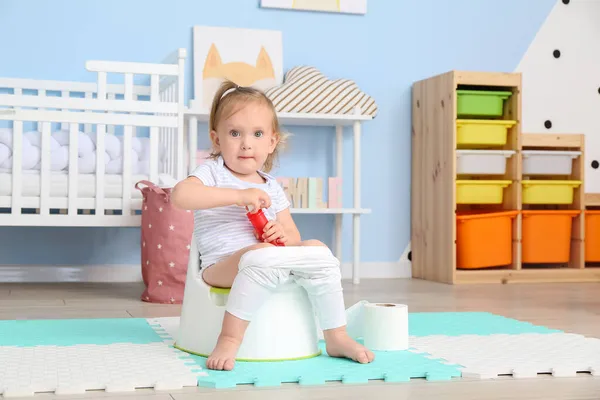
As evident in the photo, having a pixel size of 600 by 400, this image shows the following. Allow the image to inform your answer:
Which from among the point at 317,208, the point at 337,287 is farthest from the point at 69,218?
the point at 337,287

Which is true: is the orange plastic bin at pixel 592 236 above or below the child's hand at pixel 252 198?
below

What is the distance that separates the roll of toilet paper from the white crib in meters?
1.25

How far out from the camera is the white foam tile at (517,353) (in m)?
1.41

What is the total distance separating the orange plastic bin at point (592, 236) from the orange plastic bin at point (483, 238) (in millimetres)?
393

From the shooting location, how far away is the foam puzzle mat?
129 cm

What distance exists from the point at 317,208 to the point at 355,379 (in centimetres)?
186

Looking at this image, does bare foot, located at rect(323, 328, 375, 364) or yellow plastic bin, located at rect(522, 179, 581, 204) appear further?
yellow plastic bin, located at rect(522, 179, 581, 204)

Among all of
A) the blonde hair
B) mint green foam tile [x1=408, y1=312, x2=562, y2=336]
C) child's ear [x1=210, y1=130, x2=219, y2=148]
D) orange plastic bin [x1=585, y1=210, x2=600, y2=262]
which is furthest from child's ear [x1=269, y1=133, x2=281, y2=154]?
orange plastic bin [x1=585, y1=210, x2=600, y2=262]

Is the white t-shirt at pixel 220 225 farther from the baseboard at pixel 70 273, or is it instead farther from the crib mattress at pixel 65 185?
the baseboard at pixel 70 273

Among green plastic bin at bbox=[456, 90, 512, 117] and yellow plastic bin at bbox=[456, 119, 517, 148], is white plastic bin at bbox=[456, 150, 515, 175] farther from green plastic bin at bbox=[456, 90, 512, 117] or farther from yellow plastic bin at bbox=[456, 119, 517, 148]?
green plastic bin at bbox=[456, 90, 512, 117]

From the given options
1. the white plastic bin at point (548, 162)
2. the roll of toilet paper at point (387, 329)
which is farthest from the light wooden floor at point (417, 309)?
the white plastic bin at point (548, 162)

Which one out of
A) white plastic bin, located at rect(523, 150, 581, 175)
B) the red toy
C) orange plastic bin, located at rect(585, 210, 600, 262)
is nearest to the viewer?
the red toy

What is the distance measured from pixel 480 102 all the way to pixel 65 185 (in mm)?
1618

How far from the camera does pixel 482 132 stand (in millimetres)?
3266
